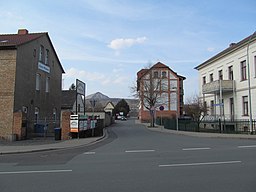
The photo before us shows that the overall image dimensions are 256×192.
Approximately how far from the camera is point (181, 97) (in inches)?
3317

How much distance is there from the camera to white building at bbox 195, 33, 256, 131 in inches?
1236

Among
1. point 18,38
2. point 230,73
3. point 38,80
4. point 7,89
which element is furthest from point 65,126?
point 230,73

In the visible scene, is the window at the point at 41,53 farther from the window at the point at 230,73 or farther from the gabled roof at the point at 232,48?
the window at the point at 230,73

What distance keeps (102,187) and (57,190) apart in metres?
1.03

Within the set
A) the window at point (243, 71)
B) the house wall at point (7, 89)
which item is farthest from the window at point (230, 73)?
the house wall at point (7, 89)

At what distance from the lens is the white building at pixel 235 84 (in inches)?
1236

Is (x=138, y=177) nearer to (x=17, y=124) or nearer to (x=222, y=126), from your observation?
(x=17, y=124)

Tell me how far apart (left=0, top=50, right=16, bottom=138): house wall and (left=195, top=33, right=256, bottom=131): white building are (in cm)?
2125

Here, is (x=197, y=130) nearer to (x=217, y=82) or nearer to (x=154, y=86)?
(x=217, y=82)

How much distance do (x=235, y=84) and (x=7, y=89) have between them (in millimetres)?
25892

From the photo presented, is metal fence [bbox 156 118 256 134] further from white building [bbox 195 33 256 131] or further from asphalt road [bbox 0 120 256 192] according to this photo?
asphalt road [bbox 0 120 256 192]

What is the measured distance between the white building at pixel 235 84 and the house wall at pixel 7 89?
21.3 meters

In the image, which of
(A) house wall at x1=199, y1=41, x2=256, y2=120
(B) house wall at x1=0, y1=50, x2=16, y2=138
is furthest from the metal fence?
(B) house wall at x1=0, y1=50, x2=16, y2=138

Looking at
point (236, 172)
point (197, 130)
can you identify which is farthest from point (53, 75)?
point (236, 172)
